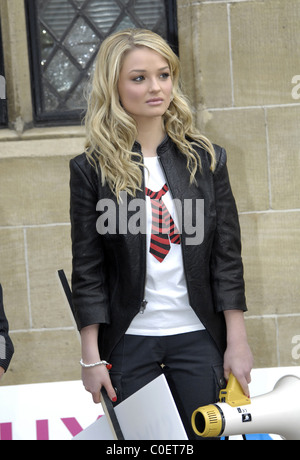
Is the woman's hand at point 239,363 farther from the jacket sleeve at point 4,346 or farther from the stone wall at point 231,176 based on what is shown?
the stone wall at point 231,176

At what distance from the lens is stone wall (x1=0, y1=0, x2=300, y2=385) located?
12.3ft

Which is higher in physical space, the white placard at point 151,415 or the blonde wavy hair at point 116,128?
the blonde wavy hair at point 116,128

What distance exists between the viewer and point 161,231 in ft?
7.18

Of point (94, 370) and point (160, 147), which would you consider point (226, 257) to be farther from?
point (94, 370)

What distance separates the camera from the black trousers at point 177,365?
2166 mm

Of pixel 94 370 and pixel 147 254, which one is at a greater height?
pixel 147 254

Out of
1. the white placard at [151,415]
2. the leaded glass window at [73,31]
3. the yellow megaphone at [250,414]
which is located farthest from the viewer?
the leaded glass window at [73,31]

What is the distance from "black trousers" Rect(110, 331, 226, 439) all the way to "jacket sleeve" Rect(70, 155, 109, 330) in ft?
0.45

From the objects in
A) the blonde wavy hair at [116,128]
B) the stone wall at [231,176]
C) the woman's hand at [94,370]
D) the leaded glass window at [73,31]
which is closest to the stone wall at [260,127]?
the stone wall at [231,176]

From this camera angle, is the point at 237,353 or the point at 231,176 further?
the point at 231,176

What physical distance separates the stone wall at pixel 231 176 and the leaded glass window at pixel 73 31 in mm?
133

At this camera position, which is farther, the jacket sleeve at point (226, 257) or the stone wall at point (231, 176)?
the stone wall at point (231, 176)

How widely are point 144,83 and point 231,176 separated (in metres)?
1.66

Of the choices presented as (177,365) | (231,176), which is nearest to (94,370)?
(177,365)
